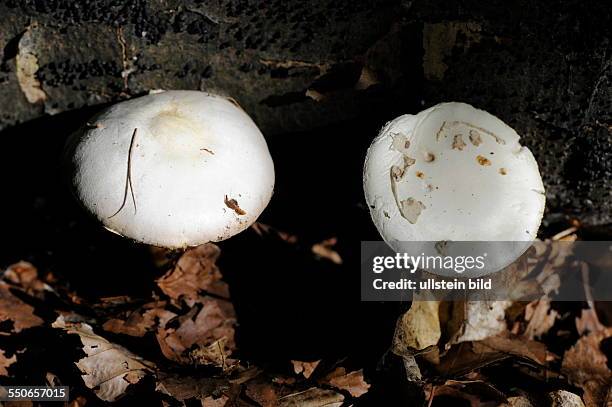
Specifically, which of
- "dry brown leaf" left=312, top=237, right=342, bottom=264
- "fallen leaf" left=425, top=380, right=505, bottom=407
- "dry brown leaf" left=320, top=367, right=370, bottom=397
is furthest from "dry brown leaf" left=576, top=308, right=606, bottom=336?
"dry brown leaf" left=312, top=237, right=342, bottom=264

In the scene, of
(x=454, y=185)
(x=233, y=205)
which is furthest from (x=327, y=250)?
(x=454, y=185)

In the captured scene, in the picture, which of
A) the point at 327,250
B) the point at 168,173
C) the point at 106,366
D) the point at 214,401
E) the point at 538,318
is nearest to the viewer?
the point at 168,173

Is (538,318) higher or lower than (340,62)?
lower

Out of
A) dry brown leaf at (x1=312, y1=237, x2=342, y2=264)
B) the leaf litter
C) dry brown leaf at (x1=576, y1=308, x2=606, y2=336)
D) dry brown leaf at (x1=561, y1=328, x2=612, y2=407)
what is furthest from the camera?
dry brown leaf at (x1=312, y1=237, x2=342, y2=264)

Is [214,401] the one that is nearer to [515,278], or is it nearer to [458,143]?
[458,143]

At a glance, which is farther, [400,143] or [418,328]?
[418,328]

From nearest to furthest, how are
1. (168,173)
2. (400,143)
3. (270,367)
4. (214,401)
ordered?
(168,173)
(400,143)
(214,401)
(270,367)

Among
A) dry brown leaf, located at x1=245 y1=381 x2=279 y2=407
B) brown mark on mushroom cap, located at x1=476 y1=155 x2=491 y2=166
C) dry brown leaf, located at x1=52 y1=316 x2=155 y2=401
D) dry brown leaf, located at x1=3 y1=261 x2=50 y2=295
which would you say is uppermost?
brown mark on mushroom cap, located at x1=476 y1=155 x2=491 y2=166

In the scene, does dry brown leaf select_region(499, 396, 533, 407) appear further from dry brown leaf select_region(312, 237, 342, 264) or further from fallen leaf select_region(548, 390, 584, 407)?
dry brown leaf select_region(312, 237, 342, 264)
